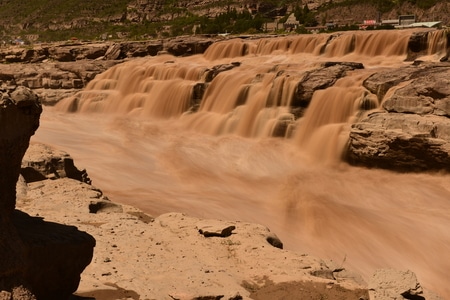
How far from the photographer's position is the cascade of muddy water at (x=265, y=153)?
1062 cm

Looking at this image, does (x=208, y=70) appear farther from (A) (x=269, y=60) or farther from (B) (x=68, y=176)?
(B) (x=68, y=176)

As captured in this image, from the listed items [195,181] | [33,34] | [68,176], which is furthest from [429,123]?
[33,34]

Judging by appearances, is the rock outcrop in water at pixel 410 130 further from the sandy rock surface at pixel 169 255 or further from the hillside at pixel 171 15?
the hillside at pixel 171 15

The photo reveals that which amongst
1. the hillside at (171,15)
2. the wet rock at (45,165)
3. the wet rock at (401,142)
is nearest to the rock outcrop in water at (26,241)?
A: the wet rock at (45,165)

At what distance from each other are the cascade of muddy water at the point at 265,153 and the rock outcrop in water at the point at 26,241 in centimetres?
567

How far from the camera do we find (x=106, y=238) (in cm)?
675

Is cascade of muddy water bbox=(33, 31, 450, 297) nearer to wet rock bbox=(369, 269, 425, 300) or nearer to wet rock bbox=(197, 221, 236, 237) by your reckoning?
wet rock bbox=(197, 221, 236, 237)

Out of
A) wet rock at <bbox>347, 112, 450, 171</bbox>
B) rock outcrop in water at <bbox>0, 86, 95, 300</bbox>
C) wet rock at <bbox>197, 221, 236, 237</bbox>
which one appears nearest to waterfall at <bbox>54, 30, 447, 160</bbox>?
wet rock at <bbox>347, 112, 450, 171</bbox>

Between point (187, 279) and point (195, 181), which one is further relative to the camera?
point (195, 181)

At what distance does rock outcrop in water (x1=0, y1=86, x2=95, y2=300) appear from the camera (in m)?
3.79

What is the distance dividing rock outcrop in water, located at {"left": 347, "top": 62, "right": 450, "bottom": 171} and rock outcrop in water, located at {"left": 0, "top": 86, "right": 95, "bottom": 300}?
10895 millimetres

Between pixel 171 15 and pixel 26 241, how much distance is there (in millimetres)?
66430

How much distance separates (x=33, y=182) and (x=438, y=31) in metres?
17.1

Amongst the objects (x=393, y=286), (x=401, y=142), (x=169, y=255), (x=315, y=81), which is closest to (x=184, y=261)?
(x=169, y=255)
